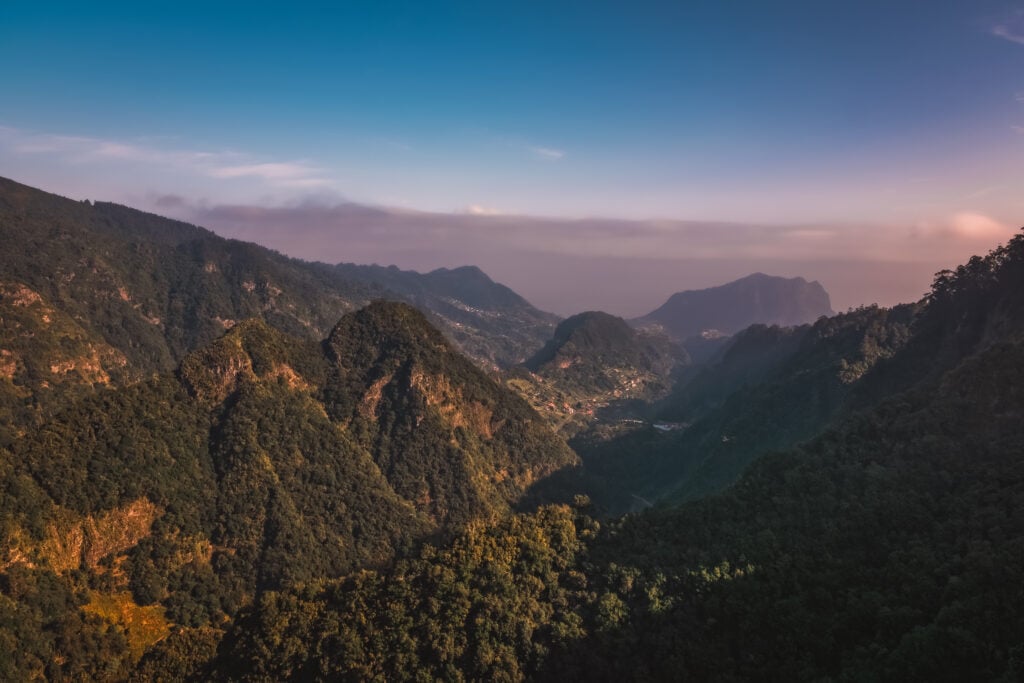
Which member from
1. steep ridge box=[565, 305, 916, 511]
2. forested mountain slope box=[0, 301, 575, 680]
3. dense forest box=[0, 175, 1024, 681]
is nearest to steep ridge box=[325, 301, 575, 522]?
forested mountain slope box=[0, 301, 575, 680]

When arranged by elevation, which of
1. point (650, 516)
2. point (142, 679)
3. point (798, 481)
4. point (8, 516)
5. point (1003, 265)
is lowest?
point (142, 679)

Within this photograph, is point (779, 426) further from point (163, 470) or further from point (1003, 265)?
point (163, 470)

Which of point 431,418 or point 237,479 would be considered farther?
point 431,418

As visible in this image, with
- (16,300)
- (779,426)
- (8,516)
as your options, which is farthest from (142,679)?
(16,300)

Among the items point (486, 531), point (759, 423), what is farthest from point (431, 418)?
point (759, 423)

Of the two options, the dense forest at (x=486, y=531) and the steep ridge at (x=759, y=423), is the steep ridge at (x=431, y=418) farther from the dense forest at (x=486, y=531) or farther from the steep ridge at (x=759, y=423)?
the steep ridge at (x=759, y=423)

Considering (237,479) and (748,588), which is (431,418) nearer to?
(237,479)

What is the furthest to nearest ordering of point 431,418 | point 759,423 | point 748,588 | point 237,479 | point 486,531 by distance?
point 431,418
point 759,423
point 237,479
point 486,531
point 748,588

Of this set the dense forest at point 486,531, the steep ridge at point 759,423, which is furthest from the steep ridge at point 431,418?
the steep ridge at point 759,423
